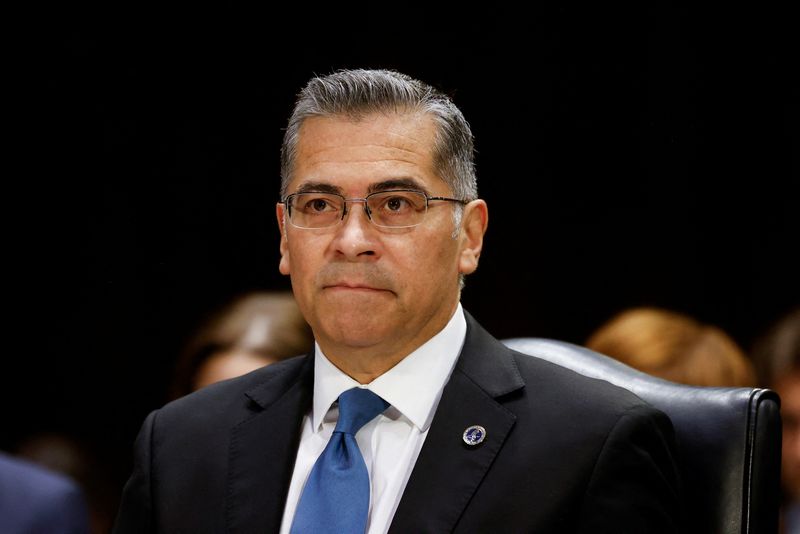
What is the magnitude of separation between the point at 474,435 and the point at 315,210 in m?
0.58

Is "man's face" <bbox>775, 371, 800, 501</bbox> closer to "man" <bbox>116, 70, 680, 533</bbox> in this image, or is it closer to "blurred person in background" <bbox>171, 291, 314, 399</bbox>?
"man" <bbox>116, 70, 680, 533</bbox>

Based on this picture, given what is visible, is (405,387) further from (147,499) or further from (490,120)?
(490,120)

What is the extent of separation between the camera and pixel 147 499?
221 cm

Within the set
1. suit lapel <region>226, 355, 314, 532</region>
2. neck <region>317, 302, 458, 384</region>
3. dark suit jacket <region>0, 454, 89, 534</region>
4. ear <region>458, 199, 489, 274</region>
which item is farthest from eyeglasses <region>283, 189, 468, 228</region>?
dark suit jacket <region>0, 454, 89, 534</region>

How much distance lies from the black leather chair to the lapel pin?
14.7 inches

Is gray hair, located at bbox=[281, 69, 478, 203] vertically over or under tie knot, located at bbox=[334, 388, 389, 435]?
over

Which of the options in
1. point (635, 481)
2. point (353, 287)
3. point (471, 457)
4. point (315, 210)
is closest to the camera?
point (635, 481)

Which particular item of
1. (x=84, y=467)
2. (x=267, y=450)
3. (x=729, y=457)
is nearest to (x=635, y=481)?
(x=729, y=457)

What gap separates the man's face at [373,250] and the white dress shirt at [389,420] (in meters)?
0.04

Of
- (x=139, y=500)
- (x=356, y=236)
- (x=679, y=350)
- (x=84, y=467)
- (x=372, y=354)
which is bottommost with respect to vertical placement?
(x=84, y=467)

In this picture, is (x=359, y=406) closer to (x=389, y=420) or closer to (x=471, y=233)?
(x=389, y=420)

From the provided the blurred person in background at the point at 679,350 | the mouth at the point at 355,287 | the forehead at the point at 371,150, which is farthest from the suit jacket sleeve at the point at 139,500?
the blurred person in background at the point at 679,350

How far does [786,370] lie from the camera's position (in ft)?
10.1

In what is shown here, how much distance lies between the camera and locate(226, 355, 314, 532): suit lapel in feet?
6.78
